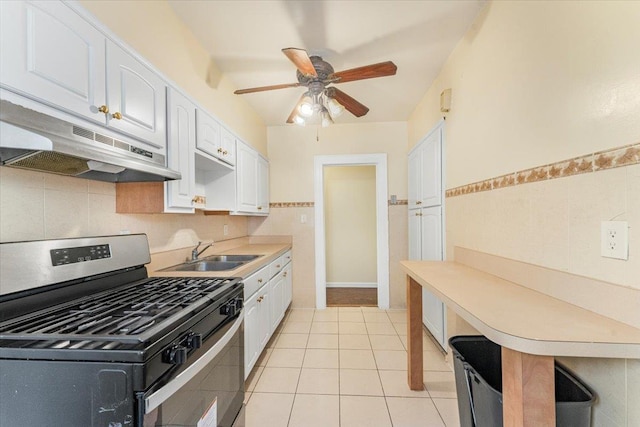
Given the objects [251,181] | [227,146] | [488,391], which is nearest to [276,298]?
[251,181]

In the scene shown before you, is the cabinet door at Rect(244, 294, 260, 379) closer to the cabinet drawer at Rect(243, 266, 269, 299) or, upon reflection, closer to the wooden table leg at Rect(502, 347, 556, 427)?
the cabinet drawer at Rect(243, 266, 269, 299)

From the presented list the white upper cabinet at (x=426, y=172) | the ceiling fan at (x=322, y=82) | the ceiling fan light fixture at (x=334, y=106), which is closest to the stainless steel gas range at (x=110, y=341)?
the ceiling fan at (x=322, y=82)

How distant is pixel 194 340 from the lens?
926mm

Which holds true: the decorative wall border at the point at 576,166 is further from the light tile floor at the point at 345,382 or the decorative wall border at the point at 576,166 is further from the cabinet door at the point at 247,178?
the cabinet door at the point at 247,178

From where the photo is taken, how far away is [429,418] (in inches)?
66.3

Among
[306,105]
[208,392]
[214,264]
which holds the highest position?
[306,105]

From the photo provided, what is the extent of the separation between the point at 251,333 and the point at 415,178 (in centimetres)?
236

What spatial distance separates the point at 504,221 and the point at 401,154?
2.32 metres

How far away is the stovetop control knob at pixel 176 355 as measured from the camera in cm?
82

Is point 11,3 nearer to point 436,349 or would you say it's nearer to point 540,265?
point 540,265

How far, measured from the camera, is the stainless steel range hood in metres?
0.72

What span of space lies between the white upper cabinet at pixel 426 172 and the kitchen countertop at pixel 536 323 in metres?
1.37

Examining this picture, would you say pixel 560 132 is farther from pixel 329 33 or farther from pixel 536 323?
pixel 329 33

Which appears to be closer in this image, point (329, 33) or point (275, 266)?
point (329, 33)
